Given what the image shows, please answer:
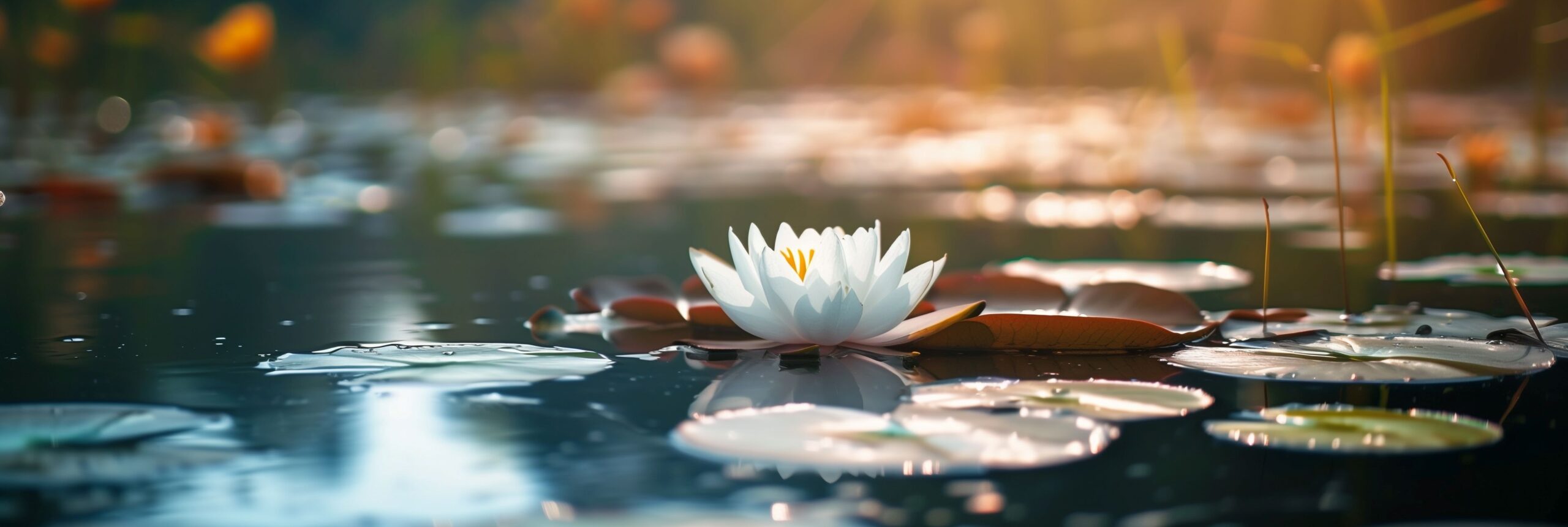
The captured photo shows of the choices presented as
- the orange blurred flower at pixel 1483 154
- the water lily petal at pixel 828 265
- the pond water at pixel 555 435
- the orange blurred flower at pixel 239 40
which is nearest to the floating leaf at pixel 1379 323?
the pond water at pixel 555 435

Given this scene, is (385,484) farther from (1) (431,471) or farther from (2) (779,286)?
(2) (779,286)

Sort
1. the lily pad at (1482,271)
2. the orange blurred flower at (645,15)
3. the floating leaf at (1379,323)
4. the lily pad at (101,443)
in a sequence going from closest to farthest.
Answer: the lily pad at (101,443)
the floating leaf at (1379,323)
the lily pad at (1482,271)
the orange blurred flower at (645,15)

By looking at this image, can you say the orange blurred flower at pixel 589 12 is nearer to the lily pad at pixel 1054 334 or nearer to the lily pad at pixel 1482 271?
the lily pad at pixel 1482 271

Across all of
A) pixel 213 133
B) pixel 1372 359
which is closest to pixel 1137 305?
pixel 1372 359

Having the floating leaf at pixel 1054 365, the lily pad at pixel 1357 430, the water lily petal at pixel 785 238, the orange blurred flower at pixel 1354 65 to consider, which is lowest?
the lily pad at pixel 1357 430

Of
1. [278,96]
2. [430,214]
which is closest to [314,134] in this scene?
[278,96]

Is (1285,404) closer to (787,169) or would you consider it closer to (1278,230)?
(1278,230)

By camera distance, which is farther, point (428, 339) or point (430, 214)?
point (430, 214)

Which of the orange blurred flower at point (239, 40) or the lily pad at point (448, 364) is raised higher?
the orange blurred flower at point (239, 40)
